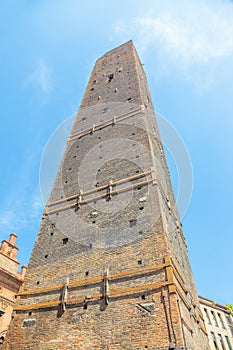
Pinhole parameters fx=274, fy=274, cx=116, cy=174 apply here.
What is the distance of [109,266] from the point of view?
31.8 feet

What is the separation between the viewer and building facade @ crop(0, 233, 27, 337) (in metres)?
18.1

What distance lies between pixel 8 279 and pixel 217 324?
23933 millimetres

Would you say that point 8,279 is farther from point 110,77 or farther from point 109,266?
point 110,77

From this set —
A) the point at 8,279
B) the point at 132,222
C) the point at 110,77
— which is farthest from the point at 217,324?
the point at 110,77

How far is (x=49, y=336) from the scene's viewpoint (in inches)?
346

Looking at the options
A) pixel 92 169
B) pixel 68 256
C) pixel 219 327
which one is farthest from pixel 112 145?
pixel 219 327

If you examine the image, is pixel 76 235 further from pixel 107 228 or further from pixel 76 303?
pixel 76 303

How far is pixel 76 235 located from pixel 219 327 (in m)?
27.2

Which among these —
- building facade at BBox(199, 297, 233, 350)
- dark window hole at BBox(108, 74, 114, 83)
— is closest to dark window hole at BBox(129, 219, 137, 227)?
dark window hole at BBox(108, 74, 114, 83)

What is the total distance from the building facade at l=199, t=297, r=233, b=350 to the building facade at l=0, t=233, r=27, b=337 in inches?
819

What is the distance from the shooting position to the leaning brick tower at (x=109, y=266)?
802 centimetres

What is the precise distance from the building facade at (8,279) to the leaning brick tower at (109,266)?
28.0ft

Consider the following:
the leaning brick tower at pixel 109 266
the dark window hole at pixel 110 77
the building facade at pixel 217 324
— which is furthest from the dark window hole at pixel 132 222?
the building facade at pixel 217 324

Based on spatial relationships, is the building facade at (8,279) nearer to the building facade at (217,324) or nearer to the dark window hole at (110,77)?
the dark window hole at (110,77)
